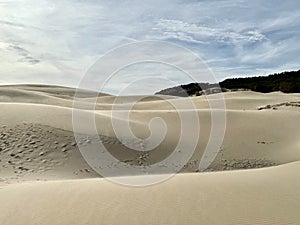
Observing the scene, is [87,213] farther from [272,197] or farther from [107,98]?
[107,98]

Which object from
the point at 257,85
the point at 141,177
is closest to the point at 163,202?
the point at 141,177

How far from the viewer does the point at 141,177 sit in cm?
748

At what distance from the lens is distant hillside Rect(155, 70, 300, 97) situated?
38406 millimetres

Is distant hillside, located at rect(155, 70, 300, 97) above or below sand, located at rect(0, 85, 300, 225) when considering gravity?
above

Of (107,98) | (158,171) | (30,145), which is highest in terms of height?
(107,98)

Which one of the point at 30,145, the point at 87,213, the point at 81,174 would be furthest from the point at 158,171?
the point at 87,213

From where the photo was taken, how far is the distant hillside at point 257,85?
38406mm

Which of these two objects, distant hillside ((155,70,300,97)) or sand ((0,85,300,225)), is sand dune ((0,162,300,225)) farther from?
distant hillside ((155,70,300,97))

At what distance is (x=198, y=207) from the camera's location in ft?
Result: 16.9

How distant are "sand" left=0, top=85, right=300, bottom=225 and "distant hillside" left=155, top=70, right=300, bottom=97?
2253 centimetres

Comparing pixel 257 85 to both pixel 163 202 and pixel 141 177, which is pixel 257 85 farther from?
pixel 163 202

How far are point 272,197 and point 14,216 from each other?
3.57m

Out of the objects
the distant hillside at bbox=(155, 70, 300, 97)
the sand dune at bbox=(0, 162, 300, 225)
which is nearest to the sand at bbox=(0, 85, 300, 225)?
the sand dune at bbox=(0, 162, 300, 225)

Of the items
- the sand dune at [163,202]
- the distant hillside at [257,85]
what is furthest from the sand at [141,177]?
the distant hillside at [257,85]
